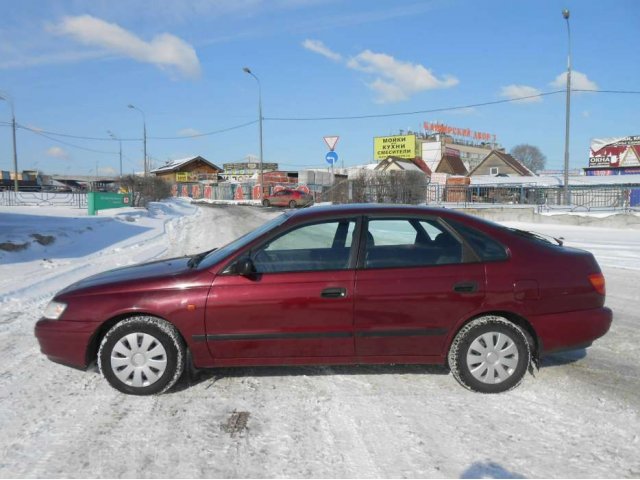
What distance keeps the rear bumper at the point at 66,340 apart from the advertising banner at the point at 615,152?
79048mm

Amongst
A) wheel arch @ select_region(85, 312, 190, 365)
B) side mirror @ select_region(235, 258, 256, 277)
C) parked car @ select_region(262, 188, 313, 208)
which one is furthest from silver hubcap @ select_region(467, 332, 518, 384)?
parked car @ select_region(262, 188, 313, 208)

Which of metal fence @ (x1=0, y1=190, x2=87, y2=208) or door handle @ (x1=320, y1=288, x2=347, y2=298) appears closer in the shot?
door handle @ (x1=320, y1=288, x2=347, y2=298)

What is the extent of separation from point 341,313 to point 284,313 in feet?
1.40

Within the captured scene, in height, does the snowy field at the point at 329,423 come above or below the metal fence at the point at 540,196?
below

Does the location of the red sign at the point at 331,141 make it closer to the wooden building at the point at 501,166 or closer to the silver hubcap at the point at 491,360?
the silver hubcap at the point at 491,360

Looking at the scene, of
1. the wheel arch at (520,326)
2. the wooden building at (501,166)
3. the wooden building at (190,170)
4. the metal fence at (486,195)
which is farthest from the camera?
the wooden building at (190,170)

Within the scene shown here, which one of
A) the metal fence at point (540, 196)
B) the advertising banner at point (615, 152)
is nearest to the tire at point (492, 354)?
the metal fence at point (540, 196)

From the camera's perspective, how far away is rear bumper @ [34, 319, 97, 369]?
3.85 meters

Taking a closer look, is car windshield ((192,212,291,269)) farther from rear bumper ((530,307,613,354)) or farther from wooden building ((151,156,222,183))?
wooden building ((151,156,222,183))

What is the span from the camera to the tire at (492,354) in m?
3.87

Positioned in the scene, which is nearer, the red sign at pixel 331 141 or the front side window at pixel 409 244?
the front side window at pixel 409 244

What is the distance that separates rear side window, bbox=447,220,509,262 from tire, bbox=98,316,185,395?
7.82 ft

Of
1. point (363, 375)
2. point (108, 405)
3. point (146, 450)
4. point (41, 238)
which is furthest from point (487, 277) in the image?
point (41, 238)

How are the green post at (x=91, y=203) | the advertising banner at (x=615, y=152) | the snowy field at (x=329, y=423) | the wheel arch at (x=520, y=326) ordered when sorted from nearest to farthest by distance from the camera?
the snowy field at (x=329, y=423), the wheel arch at (x=520, y=326), the green post at (x=91, y=203), the advertising banner at (x=615, y=152)
